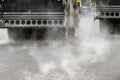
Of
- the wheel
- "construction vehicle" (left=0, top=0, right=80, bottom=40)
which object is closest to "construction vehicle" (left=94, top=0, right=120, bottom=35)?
the wheel

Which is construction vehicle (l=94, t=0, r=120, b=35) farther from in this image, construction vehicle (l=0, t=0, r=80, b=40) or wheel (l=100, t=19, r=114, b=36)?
construction vehicle (l=0, t=0, r=80, b=40)

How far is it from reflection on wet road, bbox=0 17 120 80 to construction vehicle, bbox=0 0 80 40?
0.66 m

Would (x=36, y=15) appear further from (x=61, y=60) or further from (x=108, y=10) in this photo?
(x=61, y=60)

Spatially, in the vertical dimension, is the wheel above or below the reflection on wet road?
below

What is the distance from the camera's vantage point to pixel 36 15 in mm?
14367

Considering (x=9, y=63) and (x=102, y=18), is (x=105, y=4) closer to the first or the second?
→ (x=102, y=18)

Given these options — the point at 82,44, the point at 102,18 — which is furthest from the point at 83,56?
the point at 102,18

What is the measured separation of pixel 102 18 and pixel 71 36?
1402mm

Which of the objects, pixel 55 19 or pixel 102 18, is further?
pixel 102 18

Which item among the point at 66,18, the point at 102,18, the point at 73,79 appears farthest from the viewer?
the point at 102,18

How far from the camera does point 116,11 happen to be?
15219mm

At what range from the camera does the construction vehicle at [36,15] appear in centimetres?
1419

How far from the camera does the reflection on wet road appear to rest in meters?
8.02

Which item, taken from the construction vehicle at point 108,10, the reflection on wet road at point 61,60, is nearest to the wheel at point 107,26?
the construction vehicle at point 108,10
